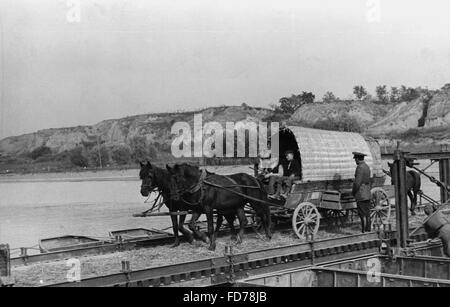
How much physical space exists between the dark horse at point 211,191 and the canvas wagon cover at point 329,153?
4.76ft

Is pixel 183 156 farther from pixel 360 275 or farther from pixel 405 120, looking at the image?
pixel 360 275

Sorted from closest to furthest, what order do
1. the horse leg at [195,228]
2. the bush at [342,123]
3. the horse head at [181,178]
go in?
1. the horse head at [181,178]
2. the horse leg at [195,228]
3. the bush at [342,123]

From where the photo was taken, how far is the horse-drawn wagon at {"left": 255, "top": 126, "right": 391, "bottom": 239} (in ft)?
47.2

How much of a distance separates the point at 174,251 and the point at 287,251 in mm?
2418

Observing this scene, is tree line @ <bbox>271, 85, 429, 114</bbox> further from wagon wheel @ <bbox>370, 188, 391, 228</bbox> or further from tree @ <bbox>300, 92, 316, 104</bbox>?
wagon wheel @ <bbox>370, 188, 391, 228</bbox>

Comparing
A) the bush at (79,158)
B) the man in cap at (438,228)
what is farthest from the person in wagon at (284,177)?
the bush at (79,158)

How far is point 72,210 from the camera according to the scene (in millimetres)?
36062

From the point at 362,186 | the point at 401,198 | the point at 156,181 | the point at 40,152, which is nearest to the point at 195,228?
the point at 156,181

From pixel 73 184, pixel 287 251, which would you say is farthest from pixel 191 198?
pixel 73 184

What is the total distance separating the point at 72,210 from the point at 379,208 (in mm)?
24236

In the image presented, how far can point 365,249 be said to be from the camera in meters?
13.6

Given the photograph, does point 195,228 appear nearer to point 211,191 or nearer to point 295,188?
point 211,191

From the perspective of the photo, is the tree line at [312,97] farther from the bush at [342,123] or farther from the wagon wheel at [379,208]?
the wagon wheel at [379,208]

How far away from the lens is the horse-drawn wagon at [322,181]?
47.2 ft
